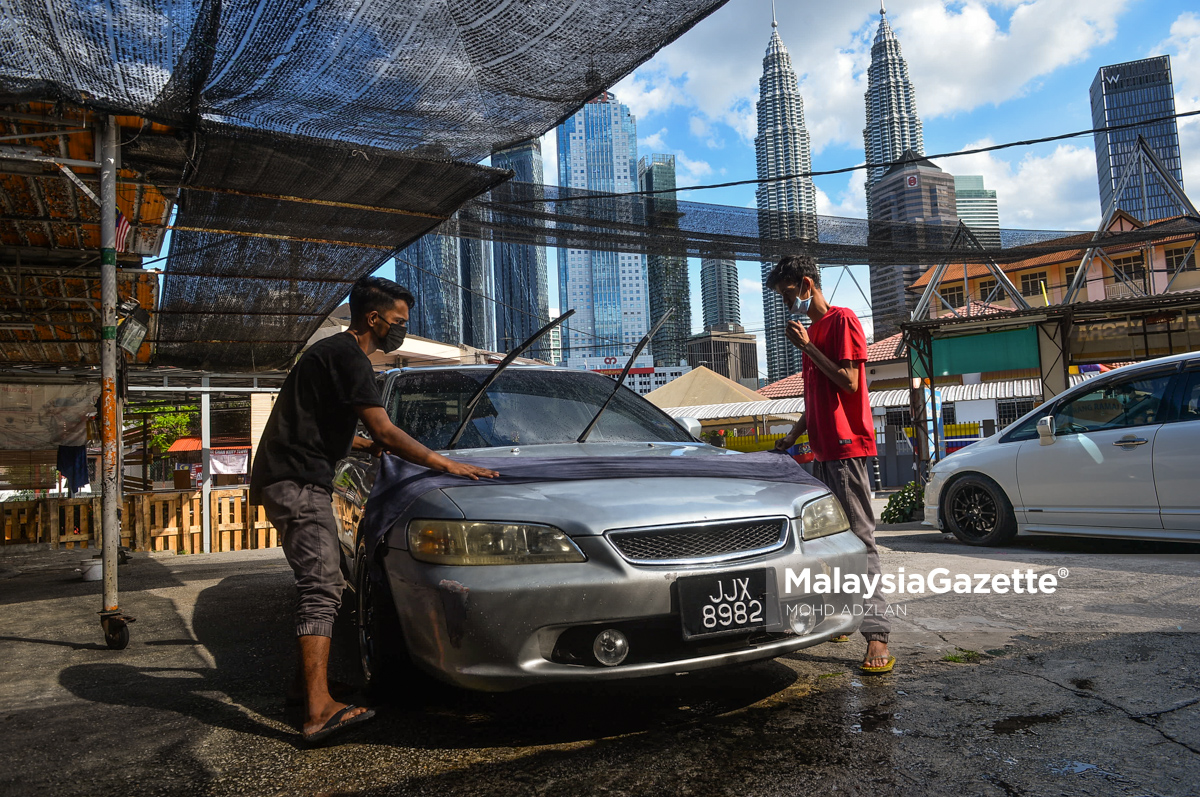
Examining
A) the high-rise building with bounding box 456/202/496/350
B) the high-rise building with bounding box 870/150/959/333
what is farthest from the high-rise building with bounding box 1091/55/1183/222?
the high-rise building with bounding box 870/150/959/333

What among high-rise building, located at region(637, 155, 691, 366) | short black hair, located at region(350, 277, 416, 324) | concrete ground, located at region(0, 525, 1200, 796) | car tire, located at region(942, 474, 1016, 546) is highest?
high-rise building, located at region(637, 155, 691, 366)

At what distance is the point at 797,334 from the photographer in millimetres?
3471

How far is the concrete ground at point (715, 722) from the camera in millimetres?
2246

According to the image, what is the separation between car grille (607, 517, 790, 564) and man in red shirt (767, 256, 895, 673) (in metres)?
0.83

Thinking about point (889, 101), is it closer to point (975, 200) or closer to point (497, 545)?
point (975, 200)

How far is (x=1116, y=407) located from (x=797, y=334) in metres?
4.39

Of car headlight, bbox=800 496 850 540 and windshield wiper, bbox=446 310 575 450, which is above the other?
windshield wiper, bbox=446 310 575 450

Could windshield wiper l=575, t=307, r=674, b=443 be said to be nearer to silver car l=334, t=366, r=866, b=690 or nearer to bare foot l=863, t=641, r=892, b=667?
silver car l=334, t=366, r=866, b=690

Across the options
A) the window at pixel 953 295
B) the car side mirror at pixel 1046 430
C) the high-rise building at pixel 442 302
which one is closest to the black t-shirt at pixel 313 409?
the car side mirror at pixel 1046 430

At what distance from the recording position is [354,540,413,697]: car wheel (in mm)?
2816

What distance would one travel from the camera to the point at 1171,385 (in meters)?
6.00

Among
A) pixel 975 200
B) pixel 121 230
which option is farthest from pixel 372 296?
pixel 975 200

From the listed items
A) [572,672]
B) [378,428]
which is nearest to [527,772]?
[572,672]

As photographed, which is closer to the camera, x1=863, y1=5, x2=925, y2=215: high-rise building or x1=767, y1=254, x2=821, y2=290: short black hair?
x1=767, y1=254, x2=821, y2=290: short black hair
